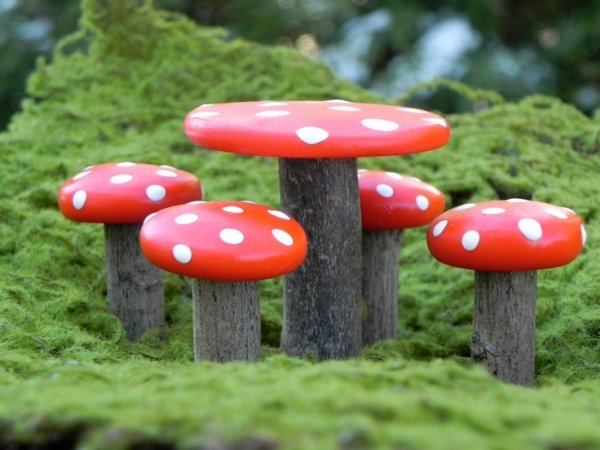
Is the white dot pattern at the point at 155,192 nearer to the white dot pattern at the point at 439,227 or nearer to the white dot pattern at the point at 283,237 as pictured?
the white dot pattern at the point at 283,237

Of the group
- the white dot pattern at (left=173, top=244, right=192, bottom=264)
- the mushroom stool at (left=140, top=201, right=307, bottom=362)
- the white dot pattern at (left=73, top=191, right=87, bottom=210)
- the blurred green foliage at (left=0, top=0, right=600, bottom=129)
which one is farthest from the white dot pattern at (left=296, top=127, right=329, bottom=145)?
the blurred green foliage at (left=0, top=0, right=600, bottom=129)

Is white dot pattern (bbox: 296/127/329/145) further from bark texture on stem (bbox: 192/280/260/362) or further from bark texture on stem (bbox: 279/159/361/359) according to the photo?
bark texture on stem (bbox: 192/280/260/362)

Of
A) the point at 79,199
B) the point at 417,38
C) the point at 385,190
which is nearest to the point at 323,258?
the point at 385,190

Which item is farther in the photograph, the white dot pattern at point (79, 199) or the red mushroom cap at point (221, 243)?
the white dot pattern at point (79, 199)

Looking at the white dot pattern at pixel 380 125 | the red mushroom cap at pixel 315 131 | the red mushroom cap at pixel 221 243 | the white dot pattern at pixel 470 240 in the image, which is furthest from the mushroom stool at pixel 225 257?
the white dot pattern at pixel 470 240

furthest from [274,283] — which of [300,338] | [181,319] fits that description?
[300,338]

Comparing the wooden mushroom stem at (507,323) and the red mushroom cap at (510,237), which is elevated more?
the red mushroom cap at (510,237)

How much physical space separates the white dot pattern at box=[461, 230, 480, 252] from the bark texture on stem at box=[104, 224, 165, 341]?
1.07 meters

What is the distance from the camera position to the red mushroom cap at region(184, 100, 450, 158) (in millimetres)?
2184

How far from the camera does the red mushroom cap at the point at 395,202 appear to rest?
8.96 feet

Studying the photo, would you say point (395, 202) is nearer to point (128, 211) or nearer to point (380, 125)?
point (380, 125)

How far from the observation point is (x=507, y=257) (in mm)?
2234

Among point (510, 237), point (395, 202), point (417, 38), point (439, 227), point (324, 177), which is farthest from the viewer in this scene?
point (417, 38)

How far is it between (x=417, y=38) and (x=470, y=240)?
6.01 metres
